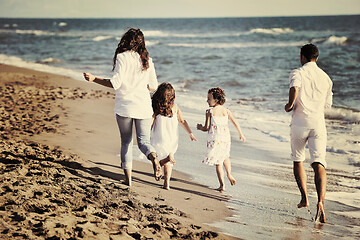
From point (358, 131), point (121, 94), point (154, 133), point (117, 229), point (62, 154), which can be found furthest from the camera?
point (358, 131)

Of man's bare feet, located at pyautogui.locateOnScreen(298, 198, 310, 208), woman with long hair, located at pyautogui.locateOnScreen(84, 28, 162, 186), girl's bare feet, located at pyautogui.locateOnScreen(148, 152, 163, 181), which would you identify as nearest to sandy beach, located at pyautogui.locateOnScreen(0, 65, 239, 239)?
girl's bare feet, located at pyautogui.locateOnScreen(148, 152, 163, 181)

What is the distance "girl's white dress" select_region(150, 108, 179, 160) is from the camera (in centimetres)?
445

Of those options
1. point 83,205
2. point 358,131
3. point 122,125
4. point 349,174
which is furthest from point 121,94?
point 358,131

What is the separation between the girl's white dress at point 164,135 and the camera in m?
4.45

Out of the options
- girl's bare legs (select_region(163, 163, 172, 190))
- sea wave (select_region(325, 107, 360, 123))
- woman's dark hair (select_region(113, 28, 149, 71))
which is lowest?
girl's bare legs (select_region(163, 163, 172, 190))

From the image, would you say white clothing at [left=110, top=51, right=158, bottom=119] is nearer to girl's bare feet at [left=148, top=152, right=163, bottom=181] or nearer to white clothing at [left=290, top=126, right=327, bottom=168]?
girl's bare feet at [left=148, top=152, right=163, bottom=181]

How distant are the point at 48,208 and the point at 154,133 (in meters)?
1.72

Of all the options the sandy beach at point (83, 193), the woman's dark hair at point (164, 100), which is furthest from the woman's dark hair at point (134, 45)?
the sandy beach at point (83, 193)

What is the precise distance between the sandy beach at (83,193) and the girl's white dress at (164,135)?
1.29 feet

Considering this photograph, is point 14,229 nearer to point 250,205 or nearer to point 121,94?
point 121,94

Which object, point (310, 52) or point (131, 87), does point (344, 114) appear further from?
point (131, 87)

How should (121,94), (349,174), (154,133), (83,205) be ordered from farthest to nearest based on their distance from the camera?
(349,174) < (154,133) < (121,94) < (83,205)

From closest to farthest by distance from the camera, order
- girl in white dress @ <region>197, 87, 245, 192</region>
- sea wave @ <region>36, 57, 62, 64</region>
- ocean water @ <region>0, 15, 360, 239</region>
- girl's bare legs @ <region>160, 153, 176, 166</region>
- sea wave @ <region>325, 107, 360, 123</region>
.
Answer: ocean water @ <region>0, 15, 360, 239</region> → girl's bare legs @ <region>160, 153, 176, 166</region> → girl in white dress @ <region>197, 87, 245, 192</region> → sea wave @ <region>325, 107, 360, 123</region> → sea wave @ <region>36, 57, 62, 64</region>

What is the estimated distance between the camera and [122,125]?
4051mm
